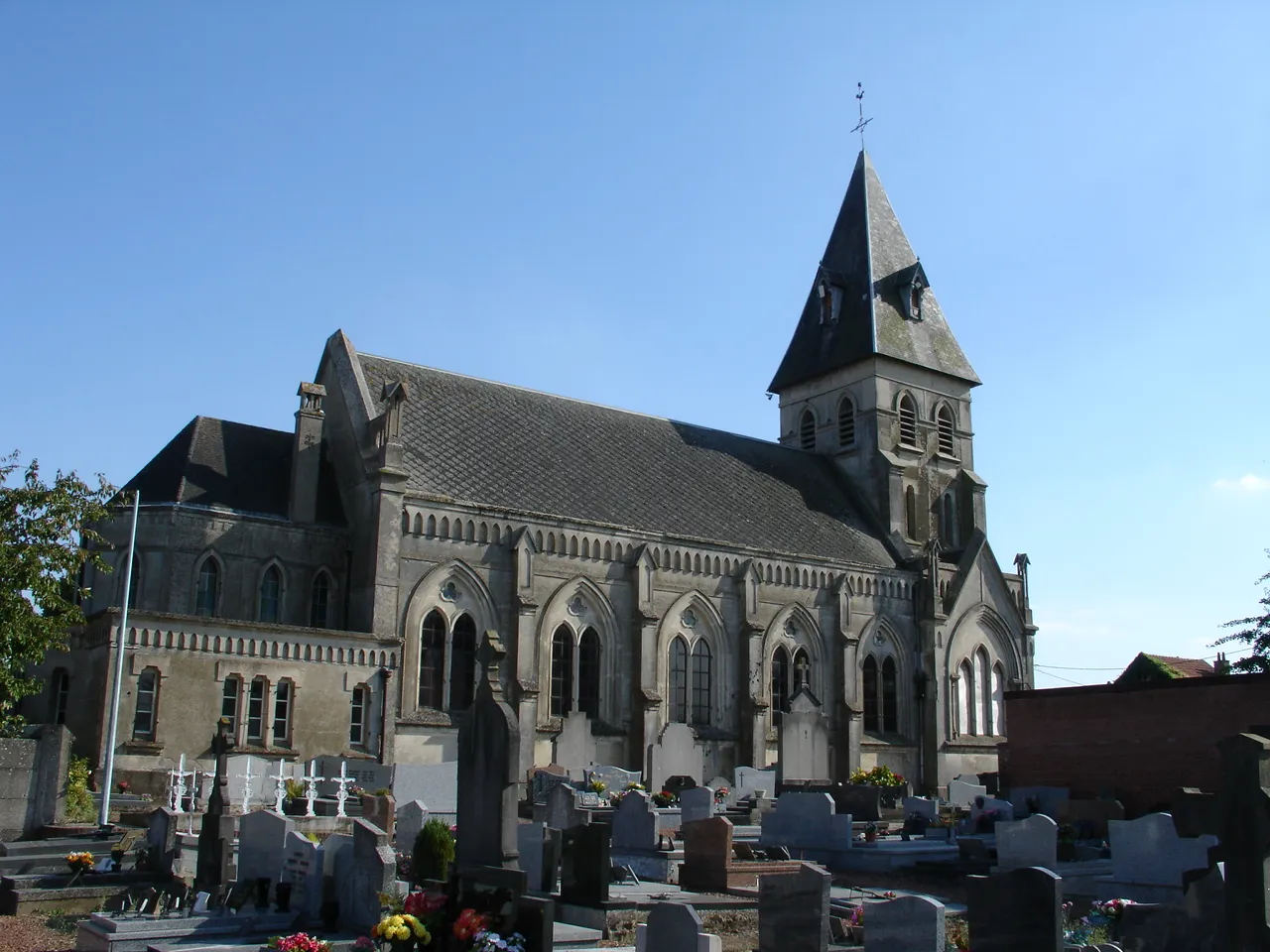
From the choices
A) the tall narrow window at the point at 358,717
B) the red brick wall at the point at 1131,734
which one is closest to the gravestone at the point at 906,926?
the red brick wall at the point at 1131,734

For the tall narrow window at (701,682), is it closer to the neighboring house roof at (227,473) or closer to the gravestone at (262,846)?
the neighboring house roof at (227,473)

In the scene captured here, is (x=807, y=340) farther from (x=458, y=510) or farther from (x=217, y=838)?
(x=217, y=838)

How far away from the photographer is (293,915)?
567 inches

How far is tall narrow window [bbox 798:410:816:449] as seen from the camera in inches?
1823

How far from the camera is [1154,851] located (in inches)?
689

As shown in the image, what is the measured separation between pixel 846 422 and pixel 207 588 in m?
24.0

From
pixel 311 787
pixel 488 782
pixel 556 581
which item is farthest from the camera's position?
pixel 556 581

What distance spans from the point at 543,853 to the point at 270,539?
1521cm

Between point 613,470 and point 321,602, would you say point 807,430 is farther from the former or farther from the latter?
point 321,602

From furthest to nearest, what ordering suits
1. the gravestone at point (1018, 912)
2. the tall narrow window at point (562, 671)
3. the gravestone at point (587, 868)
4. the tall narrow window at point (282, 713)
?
the tall narrow window at point (562, 671) → the tall narrow window at point (282, 713) → the gravestone at point (587, 868) → the gravestone at point (1018, 912)

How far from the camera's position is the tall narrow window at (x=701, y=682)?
3419 centimetres

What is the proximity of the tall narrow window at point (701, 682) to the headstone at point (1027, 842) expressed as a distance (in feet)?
53.1

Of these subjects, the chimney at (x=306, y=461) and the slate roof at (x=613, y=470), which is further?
the slate roof at (x=613, y=470)

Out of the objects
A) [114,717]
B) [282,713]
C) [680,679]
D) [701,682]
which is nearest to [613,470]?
[680,679]
